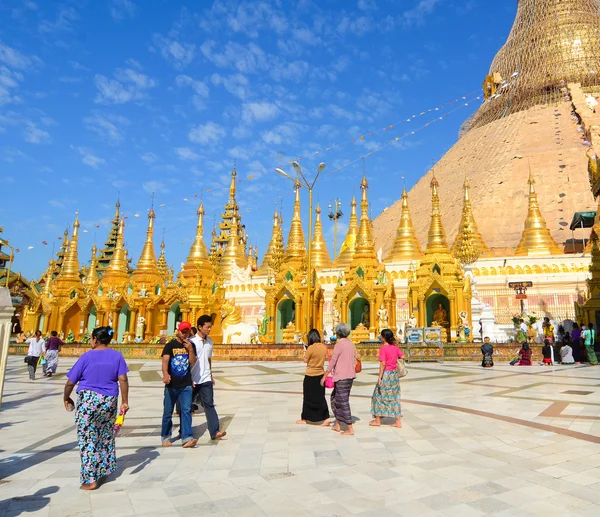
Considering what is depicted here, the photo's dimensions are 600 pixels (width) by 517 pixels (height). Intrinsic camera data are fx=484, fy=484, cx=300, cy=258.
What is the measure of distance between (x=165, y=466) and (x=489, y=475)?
3504 millimetres

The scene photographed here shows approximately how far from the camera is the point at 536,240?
3581 centimetres

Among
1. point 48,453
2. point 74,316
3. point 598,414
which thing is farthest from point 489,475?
point 74,316

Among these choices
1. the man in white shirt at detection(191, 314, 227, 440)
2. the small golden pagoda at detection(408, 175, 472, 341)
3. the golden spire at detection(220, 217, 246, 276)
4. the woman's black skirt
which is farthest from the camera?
the golden spire at detection(220, 217, 246, 276)

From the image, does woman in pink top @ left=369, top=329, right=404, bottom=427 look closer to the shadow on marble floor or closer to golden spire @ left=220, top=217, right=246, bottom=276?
the shadow on marble floor

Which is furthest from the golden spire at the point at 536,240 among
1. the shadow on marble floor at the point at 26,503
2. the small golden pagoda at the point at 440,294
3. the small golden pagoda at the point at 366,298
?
the shadow on marble floor at the point at 26,503

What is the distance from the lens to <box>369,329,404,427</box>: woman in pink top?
24.8 ft

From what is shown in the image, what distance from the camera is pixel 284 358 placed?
2227cm

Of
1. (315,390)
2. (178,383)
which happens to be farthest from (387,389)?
(178,383)

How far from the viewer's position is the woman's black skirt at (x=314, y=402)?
305 inches

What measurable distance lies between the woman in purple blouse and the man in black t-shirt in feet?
4.12

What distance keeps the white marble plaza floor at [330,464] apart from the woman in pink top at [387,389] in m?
0.30

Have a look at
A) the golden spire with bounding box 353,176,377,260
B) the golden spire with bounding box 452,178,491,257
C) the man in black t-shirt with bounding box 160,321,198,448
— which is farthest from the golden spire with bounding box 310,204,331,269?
the man in black t-shirt with bounding box 160,321,198,448

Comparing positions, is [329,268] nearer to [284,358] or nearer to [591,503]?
[284,358]

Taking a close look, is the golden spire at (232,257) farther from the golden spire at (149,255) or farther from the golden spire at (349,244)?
the golden spire at (349,244)
